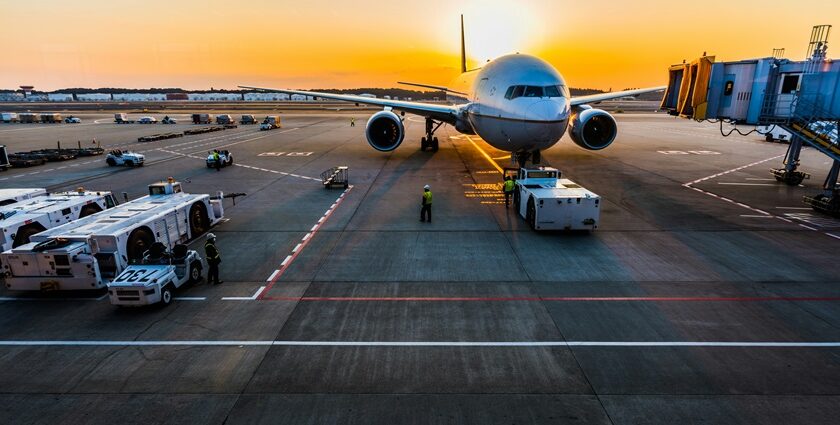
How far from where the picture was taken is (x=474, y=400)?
7910 mm

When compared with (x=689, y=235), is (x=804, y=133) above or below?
above

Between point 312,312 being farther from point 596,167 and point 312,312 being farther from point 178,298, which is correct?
point 596,167

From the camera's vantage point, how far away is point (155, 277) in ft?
37.9

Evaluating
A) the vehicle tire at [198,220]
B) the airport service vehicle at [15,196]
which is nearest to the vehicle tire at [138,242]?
the vehicle tire at [198,220]

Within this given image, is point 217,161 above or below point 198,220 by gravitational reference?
above

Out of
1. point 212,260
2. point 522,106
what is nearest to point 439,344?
point 212,260

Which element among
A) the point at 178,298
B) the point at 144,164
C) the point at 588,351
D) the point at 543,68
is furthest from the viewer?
the point at 144,164

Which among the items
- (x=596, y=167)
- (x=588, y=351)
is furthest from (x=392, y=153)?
(x=588, y=351)

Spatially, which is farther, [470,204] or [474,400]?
[470,204]

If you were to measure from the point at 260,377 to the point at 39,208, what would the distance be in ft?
46.3

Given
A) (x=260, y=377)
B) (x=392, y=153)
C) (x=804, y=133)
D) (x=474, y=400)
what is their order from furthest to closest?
(x=392, y=153) → (x=804, y=133) → (x=260, y=377) → (x=474, y=400)

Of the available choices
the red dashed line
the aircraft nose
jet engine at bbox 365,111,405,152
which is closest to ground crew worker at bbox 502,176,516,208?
the aircraft nose

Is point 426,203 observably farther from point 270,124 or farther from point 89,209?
point 270,124

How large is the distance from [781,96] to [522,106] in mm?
13916
